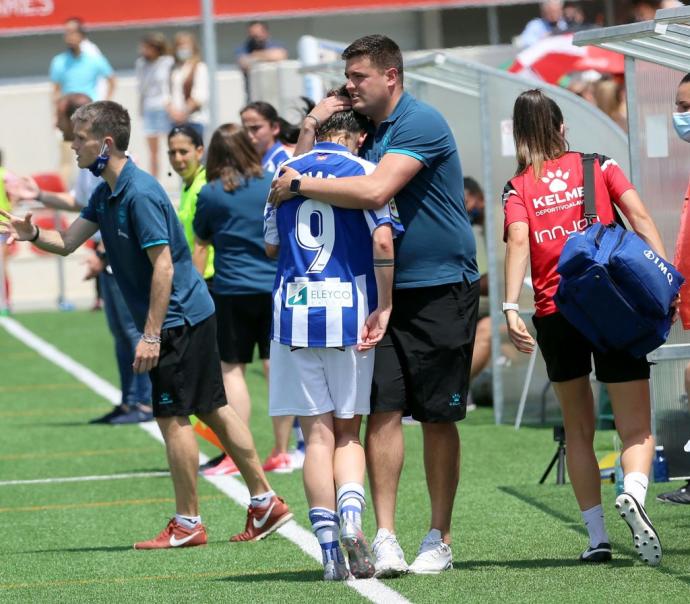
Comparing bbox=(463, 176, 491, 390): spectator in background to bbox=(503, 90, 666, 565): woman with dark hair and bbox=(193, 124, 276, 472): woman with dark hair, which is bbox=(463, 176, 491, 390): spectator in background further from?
bbox=(503, 90, 666, 565): woman with dark hair

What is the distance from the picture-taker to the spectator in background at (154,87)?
22562 millimetres

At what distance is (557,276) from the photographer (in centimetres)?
669

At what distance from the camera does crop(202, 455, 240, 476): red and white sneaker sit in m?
9.80

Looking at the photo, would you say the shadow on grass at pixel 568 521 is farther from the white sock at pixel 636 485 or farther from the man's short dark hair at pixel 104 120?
the man's short dark hair at pixel 104 120

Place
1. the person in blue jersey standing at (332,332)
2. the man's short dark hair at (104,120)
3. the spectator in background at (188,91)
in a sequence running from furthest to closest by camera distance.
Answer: the spectator in background at (188,91) → the man's short dark hair at (104,120) → the person in blue jersey standing at (332,332)

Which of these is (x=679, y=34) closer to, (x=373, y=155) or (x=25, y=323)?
(x=373, y=155)

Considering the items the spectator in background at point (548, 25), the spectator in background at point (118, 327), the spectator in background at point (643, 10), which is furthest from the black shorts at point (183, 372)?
the spectator in background at point (548, 25)

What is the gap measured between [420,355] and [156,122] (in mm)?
17082

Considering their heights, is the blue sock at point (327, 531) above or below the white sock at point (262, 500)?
above

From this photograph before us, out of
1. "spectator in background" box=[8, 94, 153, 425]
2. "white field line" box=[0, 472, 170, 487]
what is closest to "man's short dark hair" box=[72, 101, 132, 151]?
"white field line" box=[0, 472, 170, 487]

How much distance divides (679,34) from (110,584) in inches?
131

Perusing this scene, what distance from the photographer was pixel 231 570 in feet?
22.8

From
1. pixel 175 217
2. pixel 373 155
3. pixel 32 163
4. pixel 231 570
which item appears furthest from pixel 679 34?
pixel 32 163

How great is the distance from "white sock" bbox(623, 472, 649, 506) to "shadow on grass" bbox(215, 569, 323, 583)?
129 centimetres
